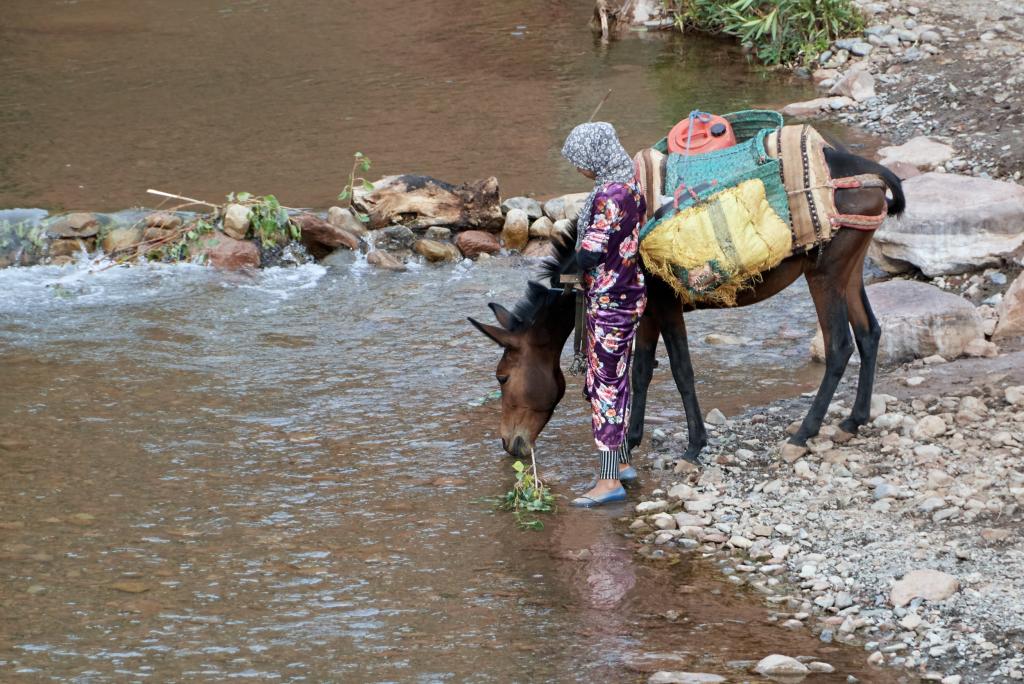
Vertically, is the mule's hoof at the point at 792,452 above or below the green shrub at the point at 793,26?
below

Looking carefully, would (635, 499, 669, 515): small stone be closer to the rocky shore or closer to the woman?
the woman

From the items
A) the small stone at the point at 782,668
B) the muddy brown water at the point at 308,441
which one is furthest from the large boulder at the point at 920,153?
the small stone at the point at 782,668

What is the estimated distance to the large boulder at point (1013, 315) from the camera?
7609 millimetres

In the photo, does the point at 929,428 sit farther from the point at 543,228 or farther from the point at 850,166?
the point at 543,228

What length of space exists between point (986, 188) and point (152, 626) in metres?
6.92

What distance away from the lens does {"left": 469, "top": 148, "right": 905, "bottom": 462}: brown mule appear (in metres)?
6.25

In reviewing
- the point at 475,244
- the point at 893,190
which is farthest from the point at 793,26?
the point at 893,190

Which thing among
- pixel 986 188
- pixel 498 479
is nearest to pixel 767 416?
pixel 498 479

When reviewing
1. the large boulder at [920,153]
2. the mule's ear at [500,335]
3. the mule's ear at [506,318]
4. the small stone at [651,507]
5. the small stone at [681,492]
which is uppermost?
the mule's ear at [506,318]

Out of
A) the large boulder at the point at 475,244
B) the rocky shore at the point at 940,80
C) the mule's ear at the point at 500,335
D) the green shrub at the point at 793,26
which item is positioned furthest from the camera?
the green shrub at the point at 793,26

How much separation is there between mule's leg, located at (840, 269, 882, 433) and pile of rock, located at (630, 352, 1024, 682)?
0.09 m

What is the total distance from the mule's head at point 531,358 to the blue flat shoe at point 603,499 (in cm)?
49

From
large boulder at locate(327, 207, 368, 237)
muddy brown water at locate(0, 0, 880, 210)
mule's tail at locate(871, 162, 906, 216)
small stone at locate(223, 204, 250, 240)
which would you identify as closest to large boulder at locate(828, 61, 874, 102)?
muddy brown water at locate(0, 0, 880, 210)

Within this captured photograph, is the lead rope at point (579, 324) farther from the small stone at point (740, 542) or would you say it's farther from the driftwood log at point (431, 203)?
the driftwood log at point (431, 203)
